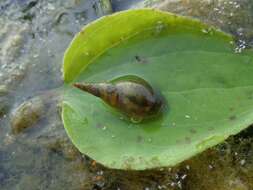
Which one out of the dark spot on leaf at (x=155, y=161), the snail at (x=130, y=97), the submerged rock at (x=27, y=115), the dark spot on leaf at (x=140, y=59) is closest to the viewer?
the dark spot on leaf at (x=155, y=161)

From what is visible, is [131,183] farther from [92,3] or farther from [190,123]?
[92,3]

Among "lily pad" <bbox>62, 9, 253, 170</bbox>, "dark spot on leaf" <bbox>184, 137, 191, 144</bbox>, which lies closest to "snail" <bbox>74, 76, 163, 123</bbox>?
"lily pad" <bbox>62, 9, 253, 170</bbox>

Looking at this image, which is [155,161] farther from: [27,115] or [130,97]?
[27,115]

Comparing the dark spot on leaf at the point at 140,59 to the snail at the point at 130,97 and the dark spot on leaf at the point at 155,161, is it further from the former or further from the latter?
the dark spot on leaf at the point at 155,161

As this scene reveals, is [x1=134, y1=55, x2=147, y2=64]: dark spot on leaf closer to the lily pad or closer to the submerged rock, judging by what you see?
the lily pad

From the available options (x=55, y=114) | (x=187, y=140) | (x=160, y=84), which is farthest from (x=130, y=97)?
(x=55, y=114)

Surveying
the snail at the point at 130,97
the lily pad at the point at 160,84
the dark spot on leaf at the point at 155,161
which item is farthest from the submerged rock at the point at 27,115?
the dark spot on leaf at the point at 155,161
